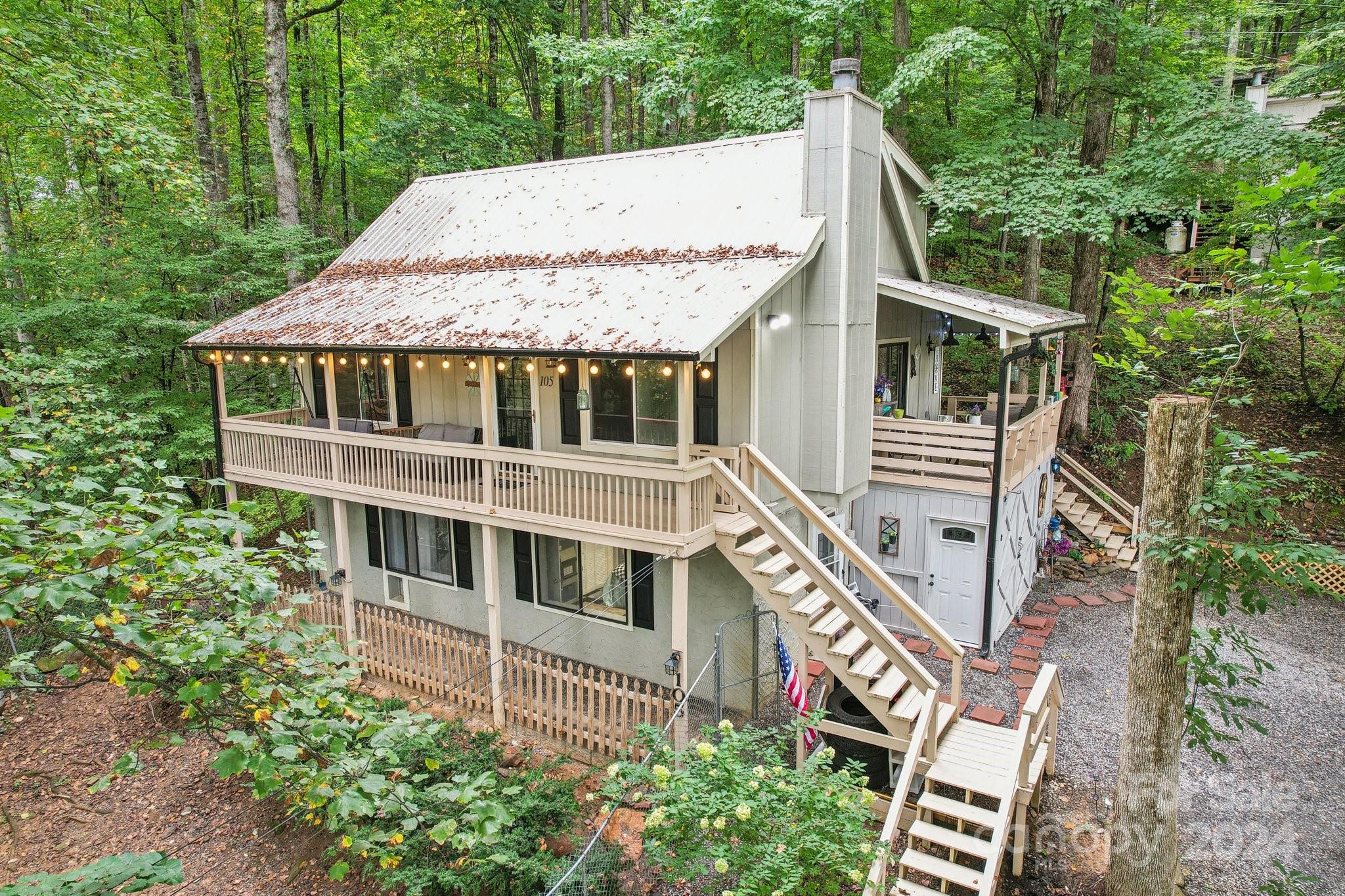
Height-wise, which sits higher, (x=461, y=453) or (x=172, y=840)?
(x=461, y=453)

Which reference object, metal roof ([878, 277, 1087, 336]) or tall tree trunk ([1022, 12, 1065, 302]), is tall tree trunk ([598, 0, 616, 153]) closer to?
metal roof ([878, 277, 1087, 336])

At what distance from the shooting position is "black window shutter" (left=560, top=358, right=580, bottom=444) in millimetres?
11555

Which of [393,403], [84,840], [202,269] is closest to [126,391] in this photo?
[202,269]

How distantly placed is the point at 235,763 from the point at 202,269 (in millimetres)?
15425

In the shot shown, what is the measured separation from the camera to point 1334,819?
26.9 ft

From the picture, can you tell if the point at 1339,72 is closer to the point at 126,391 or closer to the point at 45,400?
the point at 45,400

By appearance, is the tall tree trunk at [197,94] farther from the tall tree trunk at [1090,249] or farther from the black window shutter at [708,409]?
the tall tree trunk at [1090,249]

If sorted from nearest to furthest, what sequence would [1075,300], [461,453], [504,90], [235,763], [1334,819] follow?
[235,763] → [1334,819] → [461,453] → [1075,300] → [504,90]

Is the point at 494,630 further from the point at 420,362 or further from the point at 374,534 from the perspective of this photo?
the point at 420,362

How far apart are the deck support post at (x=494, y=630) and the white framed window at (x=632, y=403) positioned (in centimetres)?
228

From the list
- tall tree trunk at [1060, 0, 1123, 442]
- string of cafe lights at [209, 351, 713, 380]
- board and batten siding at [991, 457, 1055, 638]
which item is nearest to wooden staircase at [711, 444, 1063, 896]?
string of cafe lights at [209, 351, 713, 380]

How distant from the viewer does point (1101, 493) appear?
55.4 ft

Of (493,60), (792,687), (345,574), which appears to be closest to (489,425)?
(345,574)

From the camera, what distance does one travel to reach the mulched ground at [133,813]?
845cm
